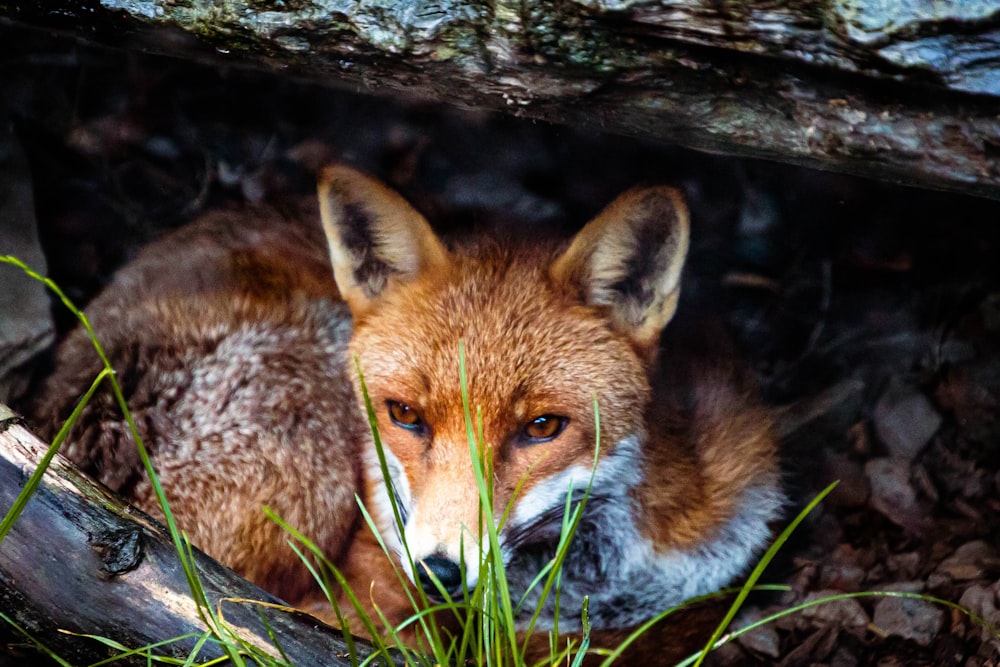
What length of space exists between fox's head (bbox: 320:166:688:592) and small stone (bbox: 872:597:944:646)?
92cm

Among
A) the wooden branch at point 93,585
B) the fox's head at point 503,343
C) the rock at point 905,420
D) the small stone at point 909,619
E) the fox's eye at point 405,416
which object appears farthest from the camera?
the rock at point 905,420

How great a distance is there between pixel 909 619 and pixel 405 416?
5.30 feet

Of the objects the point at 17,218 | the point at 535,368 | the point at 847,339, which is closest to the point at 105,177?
the point at 17,218

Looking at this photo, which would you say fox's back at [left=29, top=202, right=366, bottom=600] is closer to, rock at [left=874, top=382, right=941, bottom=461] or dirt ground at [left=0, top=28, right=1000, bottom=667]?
dirt ground at [left=0, top=28, right=1000, bottom=667]

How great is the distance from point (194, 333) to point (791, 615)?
6.89 ft

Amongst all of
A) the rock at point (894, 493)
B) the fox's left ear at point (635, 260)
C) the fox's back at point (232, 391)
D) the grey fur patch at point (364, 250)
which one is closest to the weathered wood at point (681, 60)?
the fox's left ear at point (635, 260)

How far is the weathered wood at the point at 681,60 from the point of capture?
161 cm

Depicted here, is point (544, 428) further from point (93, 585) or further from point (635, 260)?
point (93, 585)

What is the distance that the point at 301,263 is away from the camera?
283 centimetres

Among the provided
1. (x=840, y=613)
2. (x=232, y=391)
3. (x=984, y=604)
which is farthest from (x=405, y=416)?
(x=984, y=604)

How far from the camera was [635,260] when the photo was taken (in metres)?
2.21

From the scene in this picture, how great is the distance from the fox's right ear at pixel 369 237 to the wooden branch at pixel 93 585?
0.92 meters

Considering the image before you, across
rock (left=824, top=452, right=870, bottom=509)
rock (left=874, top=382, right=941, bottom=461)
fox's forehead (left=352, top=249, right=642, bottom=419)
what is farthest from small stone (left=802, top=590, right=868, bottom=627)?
fox's forehead (left=352, top=249, right=642, bottom=419)

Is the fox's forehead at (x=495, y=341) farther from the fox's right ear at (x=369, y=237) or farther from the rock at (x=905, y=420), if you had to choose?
the rock at (x=905, y=420)
